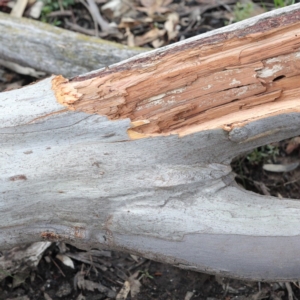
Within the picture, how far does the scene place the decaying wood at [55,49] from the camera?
3.10m

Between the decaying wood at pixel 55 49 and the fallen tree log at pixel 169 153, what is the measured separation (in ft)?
3.93

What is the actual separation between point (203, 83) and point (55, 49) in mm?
1582

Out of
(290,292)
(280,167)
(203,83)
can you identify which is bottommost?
(290,292)

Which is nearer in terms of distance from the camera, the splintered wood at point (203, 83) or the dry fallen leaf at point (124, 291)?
the splintered wood at point (203, 83)

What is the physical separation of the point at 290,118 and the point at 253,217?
0.43 metres

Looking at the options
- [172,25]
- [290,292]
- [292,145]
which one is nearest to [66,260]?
[290,292]

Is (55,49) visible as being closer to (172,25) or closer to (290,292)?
(172,25)

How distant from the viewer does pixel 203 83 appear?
1.90m

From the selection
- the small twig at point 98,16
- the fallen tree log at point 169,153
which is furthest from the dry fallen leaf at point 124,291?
the small twig at point 98,16

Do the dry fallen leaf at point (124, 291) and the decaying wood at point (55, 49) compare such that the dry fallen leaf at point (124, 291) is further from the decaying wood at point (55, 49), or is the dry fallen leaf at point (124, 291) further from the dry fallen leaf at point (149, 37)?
the dry fallen leaf at point (149, 37)

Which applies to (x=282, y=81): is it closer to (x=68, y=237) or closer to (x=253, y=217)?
(x=253, y=217)

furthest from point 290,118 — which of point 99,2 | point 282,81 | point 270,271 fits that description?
point 99,2

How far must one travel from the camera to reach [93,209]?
181cm

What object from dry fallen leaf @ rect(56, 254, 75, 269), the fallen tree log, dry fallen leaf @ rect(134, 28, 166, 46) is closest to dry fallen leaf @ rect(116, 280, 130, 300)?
dry fallen leaf @ rect(56, 254, 75, 269)
